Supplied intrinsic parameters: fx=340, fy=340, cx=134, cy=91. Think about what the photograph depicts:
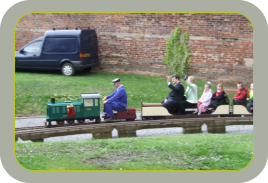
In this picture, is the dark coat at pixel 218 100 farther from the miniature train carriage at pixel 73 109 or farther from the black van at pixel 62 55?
the black van at pixel 62 55

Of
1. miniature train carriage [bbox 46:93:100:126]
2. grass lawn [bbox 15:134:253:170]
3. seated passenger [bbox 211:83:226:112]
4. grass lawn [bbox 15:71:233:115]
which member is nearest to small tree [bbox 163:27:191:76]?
grass lawn [bbox 15:71:233:115]

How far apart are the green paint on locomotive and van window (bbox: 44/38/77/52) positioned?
4291 mm

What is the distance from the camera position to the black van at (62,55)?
11.9 meters

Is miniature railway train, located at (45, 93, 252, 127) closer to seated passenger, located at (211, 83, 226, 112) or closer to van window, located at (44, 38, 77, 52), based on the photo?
seated passenger, located at (211, 83, 226, 112)

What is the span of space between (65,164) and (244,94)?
5.83 m

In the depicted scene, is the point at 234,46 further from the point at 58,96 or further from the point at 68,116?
the point at 68,116

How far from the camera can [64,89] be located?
435 inches

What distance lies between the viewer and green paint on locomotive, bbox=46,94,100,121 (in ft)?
27.6

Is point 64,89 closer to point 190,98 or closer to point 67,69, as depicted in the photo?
point 67,69

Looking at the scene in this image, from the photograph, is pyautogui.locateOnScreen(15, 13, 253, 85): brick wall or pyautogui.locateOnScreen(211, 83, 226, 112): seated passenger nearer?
pyautogui.locateOnScreen(211, 83, 226, 112): seated passenger

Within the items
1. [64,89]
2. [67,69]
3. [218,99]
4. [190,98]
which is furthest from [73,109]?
[218,99]

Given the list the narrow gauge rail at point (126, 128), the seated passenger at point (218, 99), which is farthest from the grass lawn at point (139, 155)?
the seated passenger at point (218, 99)

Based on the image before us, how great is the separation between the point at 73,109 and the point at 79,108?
154 mm

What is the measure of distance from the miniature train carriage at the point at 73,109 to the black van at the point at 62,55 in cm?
344
